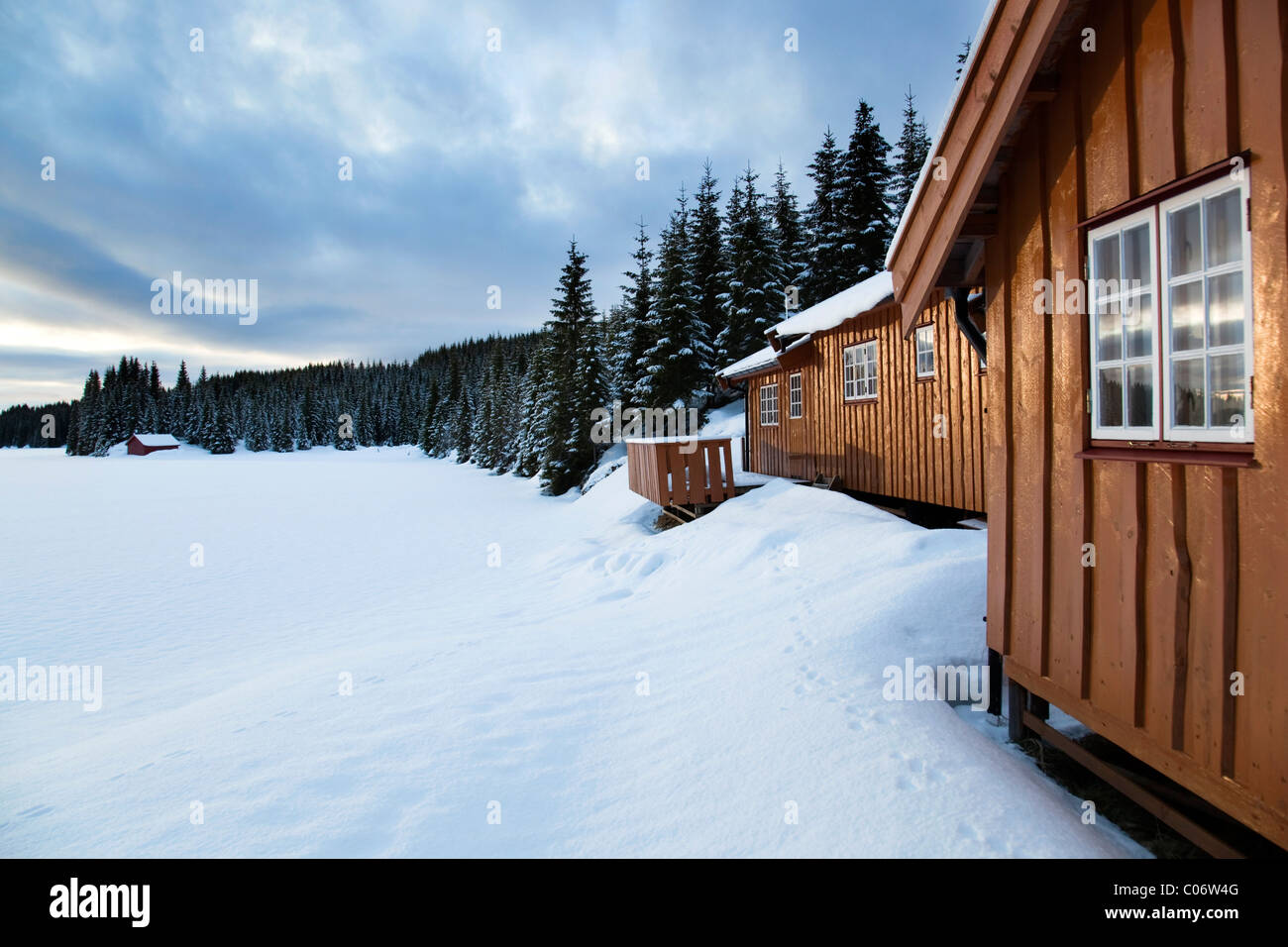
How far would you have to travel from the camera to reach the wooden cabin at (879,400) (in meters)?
7.90

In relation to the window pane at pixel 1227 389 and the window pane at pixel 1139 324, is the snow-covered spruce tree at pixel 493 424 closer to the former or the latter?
the window pane at pixel 1139 324

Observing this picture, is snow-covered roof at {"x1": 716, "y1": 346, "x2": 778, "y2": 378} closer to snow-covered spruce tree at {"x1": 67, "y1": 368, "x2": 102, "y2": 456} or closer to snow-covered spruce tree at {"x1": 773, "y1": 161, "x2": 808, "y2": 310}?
snow-covered spruce tree at {"x1": 773, "y1": 161, "x2": 808, "y2": 310}

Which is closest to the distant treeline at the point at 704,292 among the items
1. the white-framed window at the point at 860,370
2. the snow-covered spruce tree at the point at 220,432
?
the white-framed window at the point at 860,370

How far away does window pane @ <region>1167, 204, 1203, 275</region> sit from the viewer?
265cm

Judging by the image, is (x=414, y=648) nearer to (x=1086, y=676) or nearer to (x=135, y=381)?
(x=1086, y=676)

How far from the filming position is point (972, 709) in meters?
4.30

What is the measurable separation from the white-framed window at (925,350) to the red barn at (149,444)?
88190mm

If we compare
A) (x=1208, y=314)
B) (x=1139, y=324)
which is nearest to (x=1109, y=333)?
(x=1139, y=324)

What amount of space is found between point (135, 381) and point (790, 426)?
105901 mm

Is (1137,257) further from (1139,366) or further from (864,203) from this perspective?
(864,203)

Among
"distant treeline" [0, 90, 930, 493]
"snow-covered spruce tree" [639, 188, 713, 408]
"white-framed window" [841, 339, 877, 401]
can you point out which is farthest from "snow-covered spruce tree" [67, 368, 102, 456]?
"white-framed window" [841, 339, 877, 401]
